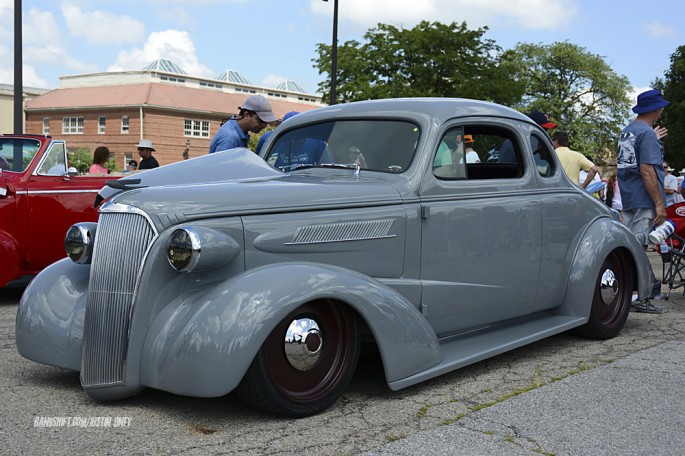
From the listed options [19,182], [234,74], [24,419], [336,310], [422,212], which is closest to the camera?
[24,419]

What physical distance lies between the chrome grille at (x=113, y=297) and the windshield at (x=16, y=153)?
14.7 feet

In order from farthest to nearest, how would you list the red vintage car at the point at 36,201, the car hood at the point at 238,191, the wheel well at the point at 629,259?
1. the red vintage car at the point at 36,201
2. the wheel well at the point at 629,259
3. the car hood at the point at 238,191

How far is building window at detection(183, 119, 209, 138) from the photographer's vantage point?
6253cm

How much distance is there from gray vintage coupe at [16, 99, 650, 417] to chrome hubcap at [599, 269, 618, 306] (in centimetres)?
12

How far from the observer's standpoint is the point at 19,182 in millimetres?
7070

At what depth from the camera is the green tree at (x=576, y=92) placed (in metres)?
55.0

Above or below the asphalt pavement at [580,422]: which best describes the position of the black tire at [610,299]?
above

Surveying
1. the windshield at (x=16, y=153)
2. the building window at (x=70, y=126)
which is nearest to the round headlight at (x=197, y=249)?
the windshield at (x=16, y=153)

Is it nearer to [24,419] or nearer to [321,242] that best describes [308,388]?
[321,242]

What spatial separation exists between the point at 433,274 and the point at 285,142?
151cm

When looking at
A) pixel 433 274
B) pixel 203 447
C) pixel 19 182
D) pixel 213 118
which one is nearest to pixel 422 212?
pixel 433 274

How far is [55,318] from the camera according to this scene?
142 inches

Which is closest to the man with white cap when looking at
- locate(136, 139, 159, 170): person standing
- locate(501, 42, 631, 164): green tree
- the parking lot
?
the parking lot

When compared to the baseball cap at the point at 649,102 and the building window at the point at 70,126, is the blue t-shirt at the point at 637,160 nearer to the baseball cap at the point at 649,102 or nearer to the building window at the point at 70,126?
the baseball cap at the point at 649,102
